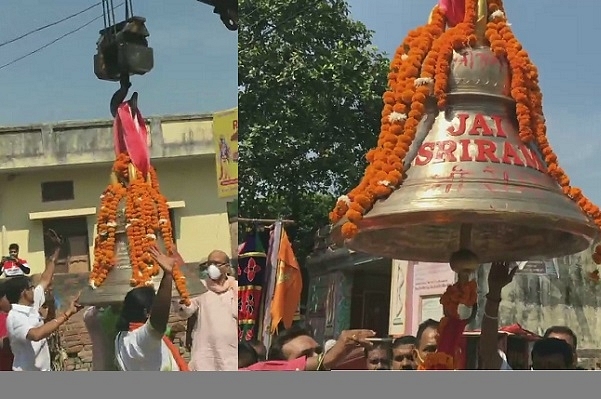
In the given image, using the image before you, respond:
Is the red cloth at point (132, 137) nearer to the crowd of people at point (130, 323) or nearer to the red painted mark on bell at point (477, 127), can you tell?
the crowd of people at point (130, 323)

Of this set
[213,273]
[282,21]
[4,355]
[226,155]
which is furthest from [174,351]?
[282,21]

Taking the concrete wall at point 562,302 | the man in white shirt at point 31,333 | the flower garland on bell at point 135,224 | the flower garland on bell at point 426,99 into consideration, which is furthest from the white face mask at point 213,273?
the flower garland on bell at point 426,99

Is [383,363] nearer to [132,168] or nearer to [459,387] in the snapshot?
[459,387]

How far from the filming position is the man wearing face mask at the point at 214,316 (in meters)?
5.32

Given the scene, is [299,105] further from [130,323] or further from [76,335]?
[76,335]

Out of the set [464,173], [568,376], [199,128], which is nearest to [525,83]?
[464,173]

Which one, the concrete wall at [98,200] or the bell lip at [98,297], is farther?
the concrete wall at [98,200]

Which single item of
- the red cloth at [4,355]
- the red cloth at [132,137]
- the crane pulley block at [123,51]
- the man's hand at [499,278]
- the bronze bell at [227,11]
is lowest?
the red cloth at [4,355]

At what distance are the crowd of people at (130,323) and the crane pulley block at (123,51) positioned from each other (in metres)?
1.05

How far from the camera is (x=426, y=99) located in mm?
3277

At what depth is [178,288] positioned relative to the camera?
17.5 ft

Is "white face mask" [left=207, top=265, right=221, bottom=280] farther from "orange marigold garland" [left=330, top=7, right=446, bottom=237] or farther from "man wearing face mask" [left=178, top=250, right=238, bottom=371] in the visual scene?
"orange marigold garland" [left=330, top=7, right=446, bottom=237]

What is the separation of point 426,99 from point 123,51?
104 inches

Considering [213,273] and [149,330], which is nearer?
[149,330]
